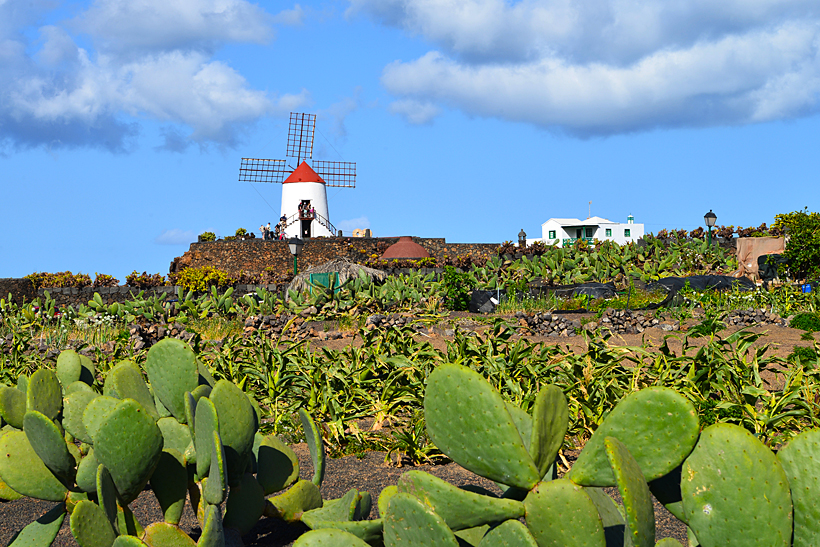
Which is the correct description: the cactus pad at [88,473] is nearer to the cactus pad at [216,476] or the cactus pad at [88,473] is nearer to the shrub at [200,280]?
the cactus pad at [216,476]

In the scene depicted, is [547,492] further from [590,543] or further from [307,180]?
[307,180]

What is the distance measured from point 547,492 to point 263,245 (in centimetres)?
2998

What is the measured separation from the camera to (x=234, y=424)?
224cm

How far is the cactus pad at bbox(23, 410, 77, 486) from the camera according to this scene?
2316 mm

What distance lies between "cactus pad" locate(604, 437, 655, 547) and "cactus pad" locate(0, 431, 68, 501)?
223cm

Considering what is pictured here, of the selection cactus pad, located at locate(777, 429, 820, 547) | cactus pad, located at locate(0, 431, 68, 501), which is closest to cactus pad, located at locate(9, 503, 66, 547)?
cactus pad, located at locate(0, 431, 68, 501)

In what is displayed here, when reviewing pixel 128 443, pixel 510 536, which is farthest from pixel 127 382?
pixel 510 536

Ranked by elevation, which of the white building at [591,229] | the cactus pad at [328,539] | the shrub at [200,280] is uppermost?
the white building at [591,229]

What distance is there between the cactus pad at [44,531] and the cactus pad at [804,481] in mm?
2536

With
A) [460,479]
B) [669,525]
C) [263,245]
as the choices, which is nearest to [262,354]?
[460,479]

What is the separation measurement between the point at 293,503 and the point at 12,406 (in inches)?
52.4

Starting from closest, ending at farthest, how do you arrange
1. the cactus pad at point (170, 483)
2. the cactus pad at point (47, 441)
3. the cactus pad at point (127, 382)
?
the cactus pad at point (47, 441) < the cactus pad at point (170, 483) < the cactus pad at point (127, 382)

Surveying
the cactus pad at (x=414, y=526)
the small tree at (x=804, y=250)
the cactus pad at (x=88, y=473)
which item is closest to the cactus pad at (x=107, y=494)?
the cactus pad at (x=88, y=473)

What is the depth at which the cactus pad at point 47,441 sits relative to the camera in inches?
91.2
